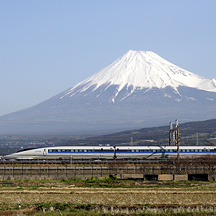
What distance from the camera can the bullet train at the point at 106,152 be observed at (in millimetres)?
100312

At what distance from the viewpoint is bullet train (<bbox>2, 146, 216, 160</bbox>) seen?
329 feet

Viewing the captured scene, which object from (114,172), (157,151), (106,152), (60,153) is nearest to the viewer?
(114,172)

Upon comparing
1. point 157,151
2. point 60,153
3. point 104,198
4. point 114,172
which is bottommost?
point 104,198

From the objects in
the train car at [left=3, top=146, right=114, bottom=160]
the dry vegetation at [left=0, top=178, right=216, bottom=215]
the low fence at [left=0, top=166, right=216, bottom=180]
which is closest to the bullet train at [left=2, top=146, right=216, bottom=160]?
the train car at [left=3, top=146, right=114, bottom=160]

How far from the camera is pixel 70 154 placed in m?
100

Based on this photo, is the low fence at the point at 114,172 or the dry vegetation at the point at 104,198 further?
the low fence at the point at 114,172

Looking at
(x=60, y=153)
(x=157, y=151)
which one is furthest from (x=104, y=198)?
(x=157, y=151)

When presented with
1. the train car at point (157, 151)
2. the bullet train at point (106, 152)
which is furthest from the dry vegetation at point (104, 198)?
the train car at point (157, 151)

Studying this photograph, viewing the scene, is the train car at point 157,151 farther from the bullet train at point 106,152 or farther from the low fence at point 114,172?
the low fence at point 114,172

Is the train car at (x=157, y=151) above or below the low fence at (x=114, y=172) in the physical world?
above

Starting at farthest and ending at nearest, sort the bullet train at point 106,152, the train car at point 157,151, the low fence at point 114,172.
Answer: the train car at point 157,151, the bullet train at point 106,152, the low fence at point 114,172

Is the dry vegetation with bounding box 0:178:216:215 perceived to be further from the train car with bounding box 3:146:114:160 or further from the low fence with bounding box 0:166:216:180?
the train car with bounding box 3:146:114:160

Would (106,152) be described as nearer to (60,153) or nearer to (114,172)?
(60,153)

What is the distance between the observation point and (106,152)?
102m
